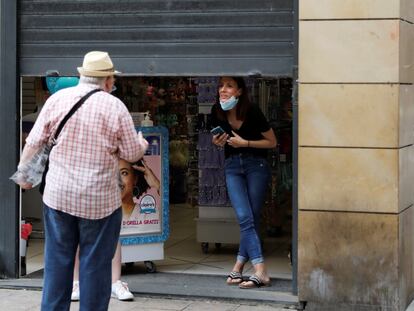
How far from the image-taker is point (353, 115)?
631 centimetres

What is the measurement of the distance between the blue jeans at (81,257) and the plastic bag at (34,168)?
243mm

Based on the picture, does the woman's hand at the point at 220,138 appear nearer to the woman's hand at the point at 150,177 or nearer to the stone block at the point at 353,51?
the woman's hand at the point at 150,177

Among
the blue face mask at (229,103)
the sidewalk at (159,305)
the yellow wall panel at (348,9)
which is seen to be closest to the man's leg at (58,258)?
the sidewalk at (159,305)

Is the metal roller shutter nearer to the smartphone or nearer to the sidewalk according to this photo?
the smartphone

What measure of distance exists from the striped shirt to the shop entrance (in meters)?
2.74

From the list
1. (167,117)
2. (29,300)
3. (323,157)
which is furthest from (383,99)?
(167,117)

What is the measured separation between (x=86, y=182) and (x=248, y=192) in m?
2.51

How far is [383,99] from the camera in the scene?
6.23 meters

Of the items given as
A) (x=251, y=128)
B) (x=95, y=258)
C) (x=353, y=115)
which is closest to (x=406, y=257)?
(x=353, y=115)

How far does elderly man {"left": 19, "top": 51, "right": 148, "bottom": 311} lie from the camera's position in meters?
5.05

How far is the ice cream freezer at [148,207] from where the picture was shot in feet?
24.9

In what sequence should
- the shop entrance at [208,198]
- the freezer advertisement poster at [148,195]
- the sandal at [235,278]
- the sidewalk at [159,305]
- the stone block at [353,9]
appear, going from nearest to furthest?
1. the stone block at [353,9]
2. the sidewalk at [159,305]
3. the sandal at [235,278]
4. the freezer advertisement poster at [148,195]
5. the shop entrance at [208,198]

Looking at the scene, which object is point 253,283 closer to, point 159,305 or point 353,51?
point 159,305

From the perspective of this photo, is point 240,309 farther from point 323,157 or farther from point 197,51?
point 197,51
